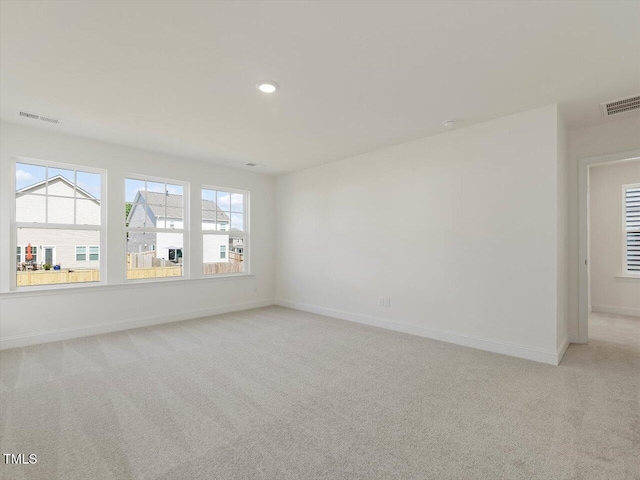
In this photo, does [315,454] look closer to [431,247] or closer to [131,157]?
[431,247]

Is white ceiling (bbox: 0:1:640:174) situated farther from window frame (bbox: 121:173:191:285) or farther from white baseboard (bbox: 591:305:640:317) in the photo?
white baseboard (bbox: 591:305:640:317)

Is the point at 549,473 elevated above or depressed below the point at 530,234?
below

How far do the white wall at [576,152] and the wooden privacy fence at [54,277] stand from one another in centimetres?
643

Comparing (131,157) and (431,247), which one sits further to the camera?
(131,157)

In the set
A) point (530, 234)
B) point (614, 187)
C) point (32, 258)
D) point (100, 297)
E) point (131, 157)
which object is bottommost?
point (100, 297)

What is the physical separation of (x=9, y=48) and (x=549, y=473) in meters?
4.52

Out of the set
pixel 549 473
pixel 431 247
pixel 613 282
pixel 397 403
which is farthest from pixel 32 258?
pixel 613 282

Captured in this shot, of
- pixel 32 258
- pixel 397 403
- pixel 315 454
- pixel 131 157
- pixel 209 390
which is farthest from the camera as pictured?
pixel 131 157

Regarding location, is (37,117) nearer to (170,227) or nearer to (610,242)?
(170,227)

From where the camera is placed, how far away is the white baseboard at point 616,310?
5.30 meters

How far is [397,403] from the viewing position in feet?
8.04

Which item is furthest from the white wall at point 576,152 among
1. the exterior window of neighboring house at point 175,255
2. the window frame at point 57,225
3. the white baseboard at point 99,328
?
the window frame at point 57,225

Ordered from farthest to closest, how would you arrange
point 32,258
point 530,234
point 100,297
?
point 100,297 < point 32,258 < point 530,234

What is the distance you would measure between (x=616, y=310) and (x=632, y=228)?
145 centimetres
